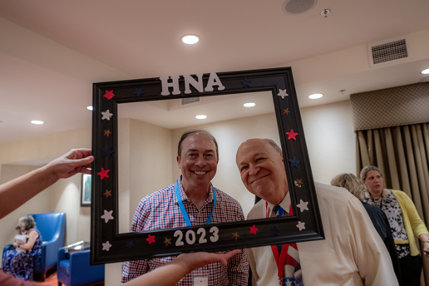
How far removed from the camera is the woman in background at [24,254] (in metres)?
4.13

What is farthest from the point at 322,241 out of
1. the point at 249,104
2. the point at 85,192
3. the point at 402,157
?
the point at 85,192

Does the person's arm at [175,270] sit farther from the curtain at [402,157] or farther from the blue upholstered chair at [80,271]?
the blue upholstered chair at [80,271]

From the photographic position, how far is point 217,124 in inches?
38.5

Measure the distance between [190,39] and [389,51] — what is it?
1.82m

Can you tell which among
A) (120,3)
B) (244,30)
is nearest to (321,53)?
(244,30)

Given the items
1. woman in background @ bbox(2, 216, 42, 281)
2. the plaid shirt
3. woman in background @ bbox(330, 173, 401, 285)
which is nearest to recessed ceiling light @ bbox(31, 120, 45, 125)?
woman in background @ bbox(2, 216, 42, 281)

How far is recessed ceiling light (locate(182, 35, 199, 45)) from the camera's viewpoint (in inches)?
81.9

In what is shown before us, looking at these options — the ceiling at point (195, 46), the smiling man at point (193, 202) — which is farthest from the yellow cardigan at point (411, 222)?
the smiling man at point (193, 202)

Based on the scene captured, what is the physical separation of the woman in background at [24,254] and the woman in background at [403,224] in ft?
16.4

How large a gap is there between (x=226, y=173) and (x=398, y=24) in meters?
2.23

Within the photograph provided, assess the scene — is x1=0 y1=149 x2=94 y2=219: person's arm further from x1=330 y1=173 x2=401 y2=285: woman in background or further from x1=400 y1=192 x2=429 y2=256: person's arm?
x1=400 y1=192 x2=429 y2=256: person's arm

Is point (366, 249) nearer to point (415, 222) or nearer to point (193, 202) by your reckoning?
point (193, 202)

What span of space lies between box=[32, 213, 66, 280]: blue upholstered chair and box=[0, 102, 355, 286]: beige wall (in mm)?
179

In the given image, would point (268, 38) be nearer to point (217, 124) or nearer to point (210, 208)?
point (217, 124)
